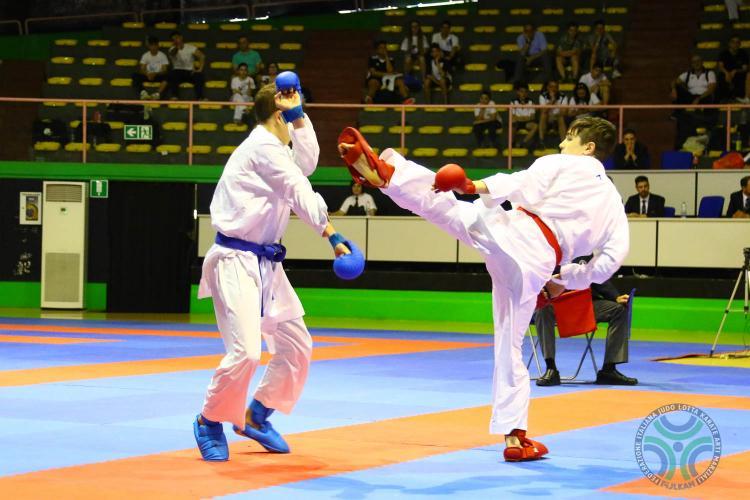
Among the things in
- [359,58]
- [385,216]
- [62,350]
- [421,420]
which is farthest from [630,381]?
[359,58]

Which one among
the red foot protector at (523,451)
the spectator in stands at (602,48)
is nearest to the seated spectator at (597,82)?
the spectator in stands at (602,48)

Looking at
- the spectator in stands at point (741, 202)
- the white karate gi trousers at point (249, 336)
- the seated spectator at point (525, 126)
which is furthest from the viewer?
the seated spectator at point (525, 126)

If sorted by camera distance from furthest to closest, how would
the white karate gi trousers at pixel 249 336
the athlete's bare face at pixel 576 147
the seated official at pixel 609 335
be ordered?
the seated official at pixel 609 335 < the athlete's bare face at pixel 576 147 < the white karate gi trousers at pixel 249 336

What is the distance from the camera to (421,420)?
822 centimetres

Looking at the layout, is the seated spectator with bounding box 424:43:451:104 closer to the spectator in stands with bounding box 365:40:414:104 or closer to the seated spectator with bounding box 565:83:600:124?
the spectator in stands with bounding box 365:40:414:104

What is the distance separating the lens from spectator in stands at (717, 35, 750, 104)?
20281 mm

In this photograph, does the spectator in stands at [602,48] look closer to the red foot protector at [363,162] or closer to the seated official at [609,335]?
the seated official at [609,335]

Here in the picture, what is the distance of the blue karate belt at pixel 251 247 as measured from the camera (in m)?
6.44

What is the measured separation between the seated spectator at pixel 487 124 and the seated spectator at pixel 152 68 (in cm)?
643

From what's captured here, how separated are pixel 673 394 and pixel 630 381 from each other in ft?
2.53

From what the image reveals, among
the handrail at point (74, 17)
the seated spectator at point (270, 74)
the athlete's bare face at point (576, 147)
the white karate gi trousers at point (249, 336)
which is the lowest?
the white karate gi trousers at point (249, 336)

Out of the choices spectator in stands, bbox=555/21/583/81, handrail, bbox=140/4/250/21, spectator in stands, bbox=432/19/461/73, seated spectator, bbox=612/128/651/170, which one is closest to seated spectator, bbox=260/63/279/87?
spectator in stands, bbox=432/19/461/73

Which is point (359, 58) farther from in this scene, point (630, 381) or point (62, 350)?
point (630, 381)

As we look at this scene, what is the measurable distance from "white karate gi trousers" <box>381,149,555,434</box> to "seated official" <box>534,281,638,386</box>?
4.19 meters
